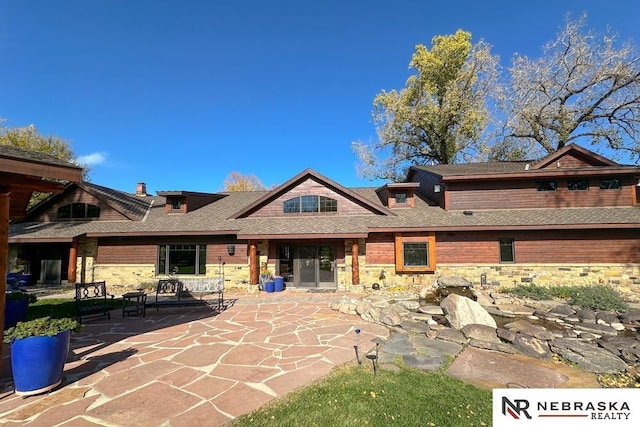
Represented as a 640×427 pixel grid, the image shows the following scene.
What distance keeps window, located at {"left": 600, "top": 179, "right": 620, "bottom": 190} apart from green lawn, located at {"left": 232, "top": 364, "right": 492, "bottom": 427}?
1569cm

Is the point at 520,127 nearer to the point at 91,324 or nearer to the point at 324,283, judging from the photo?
the point at 324,283

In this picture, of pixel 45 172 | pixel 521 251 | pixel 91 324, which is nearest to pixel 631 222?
pixel 521 251

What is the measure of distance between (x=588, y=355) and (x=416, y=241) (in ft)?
25.5

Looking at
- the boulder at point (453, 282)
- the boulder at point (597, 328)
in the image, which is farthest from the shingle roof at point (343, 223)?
the boulder at point (597, 328)

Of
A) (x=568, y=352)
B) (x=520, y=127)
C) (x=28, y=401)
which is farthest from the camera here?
(x=520, y=127)

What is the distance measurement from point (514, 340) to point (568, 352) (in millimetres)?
990

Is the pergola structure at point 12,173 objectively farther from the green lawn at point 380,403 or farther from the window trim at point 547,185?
the window trim at point 547,185

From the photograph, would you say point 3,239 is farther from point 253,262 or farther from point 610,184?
point 610,184

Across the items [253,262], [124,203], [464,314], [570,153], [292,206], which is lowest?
[464,314]

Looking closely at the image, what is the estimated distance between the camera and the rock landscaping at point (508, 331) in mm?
6078

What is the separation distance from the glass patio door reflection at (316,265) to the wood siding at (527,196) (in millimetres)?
6956

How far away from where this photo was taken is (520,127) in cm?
2250

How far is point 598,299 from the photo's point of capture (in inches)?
409

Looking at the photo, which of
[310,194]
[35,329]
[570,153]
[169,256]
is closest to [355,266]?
[310,194]
